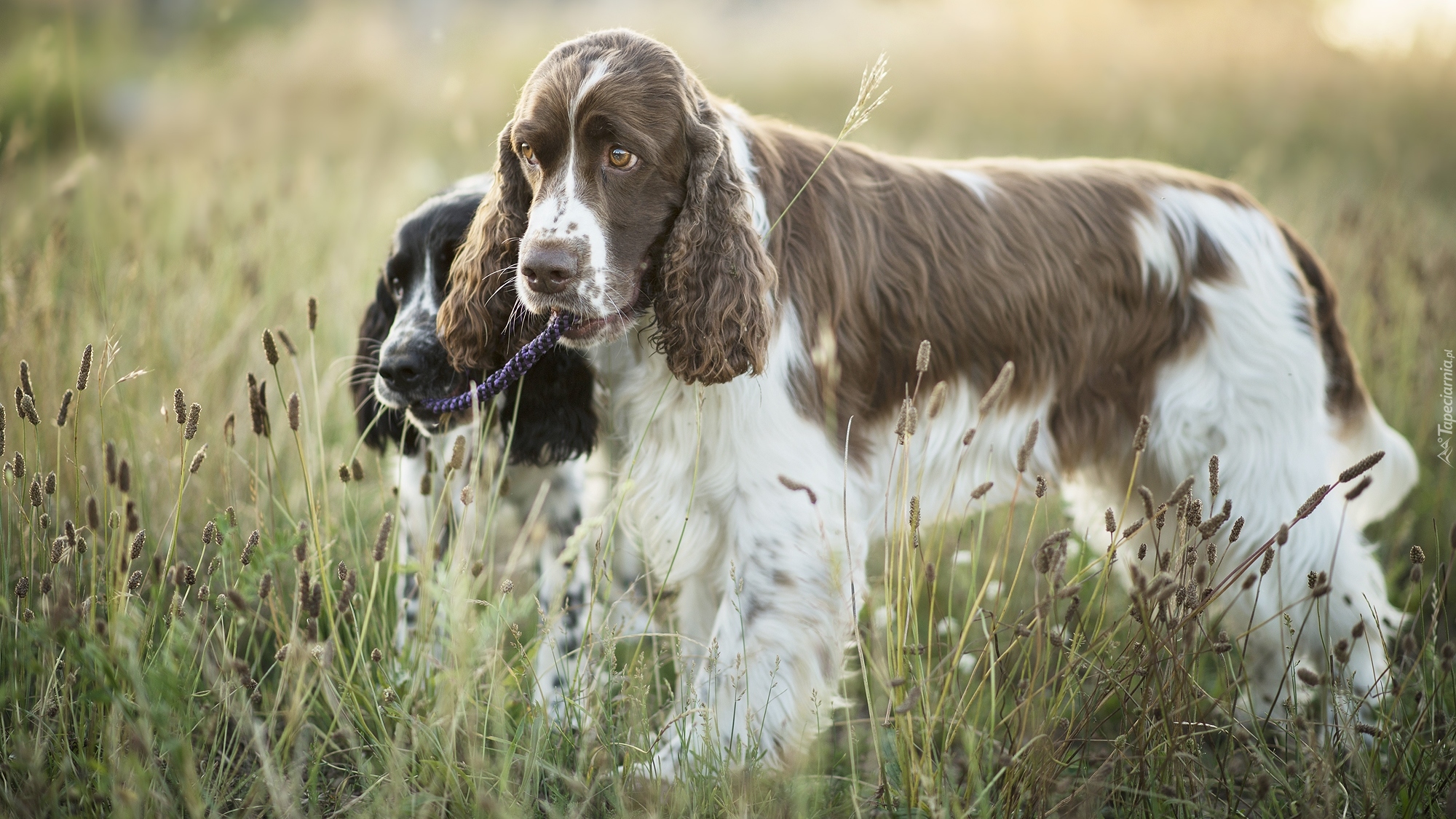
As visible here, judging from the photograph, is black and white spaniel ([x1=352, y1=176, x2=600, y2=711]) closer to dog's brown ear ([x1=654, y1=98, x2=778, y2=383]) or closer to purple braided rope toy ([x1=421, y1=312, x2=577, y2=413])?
purple braided rope toy ([x1=421, y1=312, x2=577, y2=413])

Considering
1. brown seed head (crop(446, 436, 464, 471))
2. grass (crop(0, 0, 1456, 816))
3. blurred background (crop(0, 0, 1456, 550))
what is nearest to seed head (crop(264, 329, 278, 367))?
grass (crop(0, 0, 1456, 816))

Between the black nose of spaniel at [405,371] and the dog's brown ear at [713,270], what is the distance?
0.79 m

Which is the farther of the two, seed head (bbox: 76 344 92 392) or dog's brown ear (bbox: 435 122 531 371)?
dog's brown ear (bbox: 435 122 531 371)

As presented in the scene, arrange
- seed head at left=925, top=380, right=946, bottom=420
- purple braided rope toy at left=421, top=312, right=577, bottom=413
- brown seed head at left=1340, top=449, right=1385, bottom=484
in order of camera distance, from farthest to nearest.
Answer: purple braided rope toy at left=421, top=312, right=577, bottom=413 < seed head at left=925, top=380, right=946, bottom=420 < brown seed head at left=1340, top=449, right=1385, bottom=484

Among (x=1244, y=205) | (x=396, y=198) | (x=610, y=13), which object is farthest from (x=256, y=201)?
(x=610, y=13)

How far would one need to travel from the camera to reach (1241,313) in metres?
2.99

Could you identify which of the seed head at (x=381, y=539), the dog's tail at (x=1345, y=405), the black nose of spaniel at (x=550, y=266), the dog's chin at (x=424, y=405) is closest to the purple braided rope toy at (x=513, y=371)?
the dog's chin at (x=424, y=405)

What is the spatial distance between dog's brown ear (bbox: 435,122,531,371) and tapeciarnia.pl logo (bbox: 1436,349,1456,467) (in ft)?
11.0

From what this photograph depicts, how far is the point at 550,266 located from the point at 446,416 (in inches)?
25.9

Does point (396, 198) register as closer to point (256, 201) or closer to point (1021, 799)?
point (256, 201)

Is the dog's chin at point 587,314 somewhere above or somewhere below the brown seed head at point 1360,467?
above

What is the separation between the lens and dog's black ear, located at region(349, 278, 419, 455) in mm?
3199

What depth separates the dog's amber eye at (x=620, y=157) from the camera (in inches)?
91.2

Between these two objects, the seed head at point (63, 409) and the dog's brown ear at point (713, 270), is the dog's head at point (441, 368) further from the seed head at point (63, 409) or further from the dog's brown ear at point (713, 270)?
the seed head at point (63, 409)
